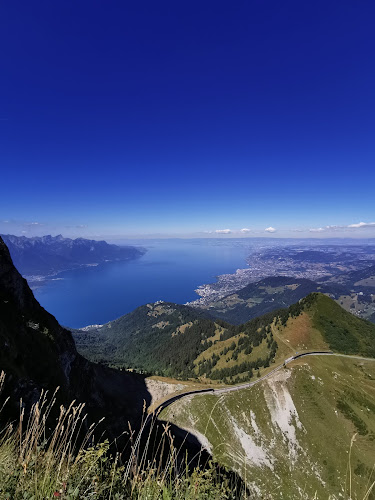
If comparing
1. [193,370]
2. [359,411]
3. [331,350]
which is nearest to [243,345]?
[193,370]

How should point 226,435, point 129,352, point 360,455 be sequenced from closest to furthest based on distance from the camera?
point 360,455
point 226,435
point 129,352

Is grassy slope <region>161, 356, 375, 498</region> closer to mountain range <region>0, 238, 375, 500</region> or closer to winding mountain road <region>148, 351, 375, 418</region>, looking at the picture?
mountain range <region>0, 238, 375, 500</region>

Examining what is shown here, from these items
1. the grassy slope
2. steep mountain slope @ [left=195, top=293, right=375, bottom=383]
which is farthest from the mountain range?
steep mountain slope @ [left=195, top=293, right=375, bottom=383]

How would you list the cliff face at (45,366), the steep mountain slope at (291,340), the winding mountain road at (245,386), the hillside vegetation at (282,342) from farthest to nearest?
the hillside vegetation at (282,342), the steep mountain slope at (291,340), the winding mountain road at (245,386), the cliff face at (45,366)

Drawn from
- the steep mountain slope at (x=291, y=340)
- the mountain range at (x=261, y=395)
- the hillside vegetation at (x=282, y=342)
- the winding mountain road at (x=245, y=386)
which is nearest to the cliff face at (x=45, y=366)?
the mountain range at (x=261, y=395)

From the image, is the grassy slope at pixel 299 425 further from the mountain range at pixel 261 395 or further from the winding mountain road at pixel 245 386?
the winding mountain road at pixel 245 386

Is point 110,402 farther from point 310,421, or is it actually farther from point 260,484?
point 310,421

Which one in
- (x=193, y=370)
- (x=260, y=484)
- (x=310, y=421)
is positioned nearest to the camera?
(x=260, y=484)
